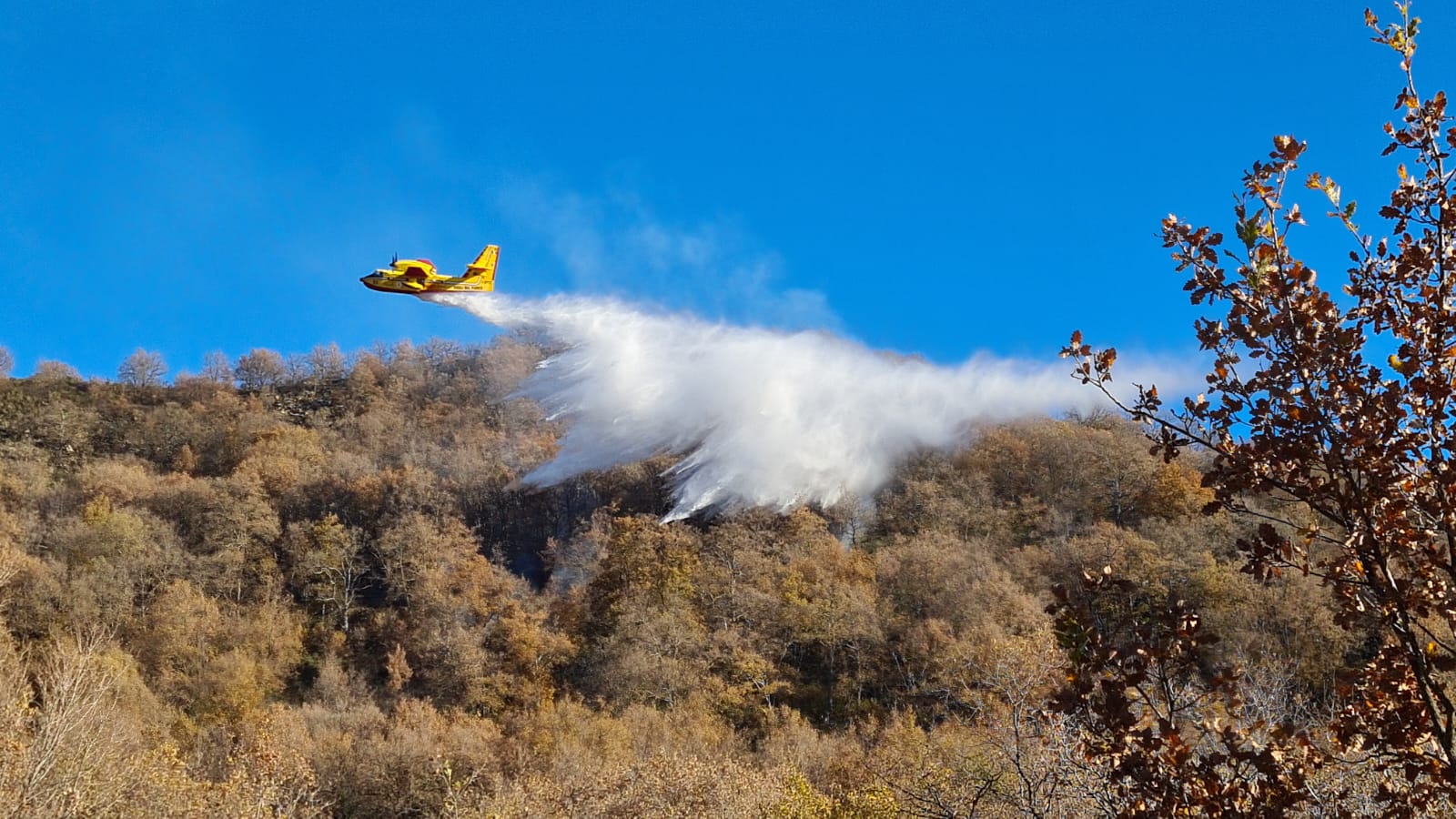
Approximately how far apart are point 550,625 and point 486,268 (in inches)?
866

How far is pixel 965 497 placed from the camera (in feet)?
261

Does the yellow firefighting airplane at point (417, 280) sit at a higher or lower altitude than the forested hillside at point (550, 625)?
higher

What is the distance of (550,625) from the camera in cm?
5944

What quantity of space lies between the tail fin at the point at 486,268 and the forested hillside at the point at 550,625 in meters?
20.1

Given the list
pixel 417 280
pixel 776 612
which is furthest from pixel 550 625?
pixel 417 280

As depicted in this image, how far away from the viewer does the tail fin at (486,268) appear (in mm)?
52094

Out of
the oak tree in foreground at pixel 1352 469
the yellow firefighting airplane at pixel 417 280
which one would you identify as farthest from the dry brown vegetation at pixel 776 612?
the yellow firefighting airplane at pixel 417 280

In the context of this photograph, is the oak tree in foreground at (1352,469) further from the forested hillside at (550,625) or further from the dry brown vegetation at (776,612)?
the forested hillside at (550,625)

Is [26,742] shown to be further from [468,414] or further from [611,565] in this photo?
[468,414]

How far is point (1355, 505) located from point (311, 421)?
4613 inches

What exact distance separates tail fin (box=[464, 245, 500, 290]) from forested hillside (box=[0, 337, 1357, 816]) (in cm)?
2010

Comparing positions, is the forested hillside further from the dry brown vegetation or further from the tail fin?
the tail fin

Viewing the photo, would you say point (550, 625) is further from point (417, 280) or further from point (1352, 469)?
point (1352, 469)

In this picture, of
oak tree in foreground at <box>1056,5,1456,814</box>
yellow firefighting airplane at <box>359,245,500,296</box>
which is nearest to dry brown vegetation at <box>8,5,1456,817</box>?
oak tree in foreground at <box>1056,5,1456,814</box>
